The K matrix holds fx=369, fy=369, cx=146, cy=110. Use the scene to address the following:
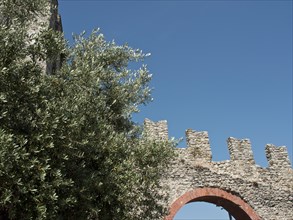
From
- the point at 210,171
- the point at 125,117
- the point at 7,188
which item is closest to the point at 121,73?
the point at 125,117

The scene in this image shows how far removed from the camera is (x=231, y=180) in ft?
54.7

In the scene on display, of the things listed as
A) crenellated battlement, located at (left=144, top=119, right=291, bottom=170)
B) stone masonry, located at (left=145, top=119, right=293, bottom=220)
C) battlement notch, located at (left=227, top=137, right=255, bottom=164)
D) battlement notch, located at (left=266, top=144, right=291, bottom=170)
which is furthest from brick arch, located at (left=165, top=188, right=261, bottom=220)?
battlement notch, located at (left=266, top=144, right=291, bottom=170)

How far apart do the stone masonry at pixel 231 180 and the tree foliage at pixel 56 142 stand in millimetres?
5375

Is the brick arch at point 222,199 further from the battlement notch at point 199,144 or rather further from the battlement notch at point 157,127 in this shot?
the battlement notch at point 157,127

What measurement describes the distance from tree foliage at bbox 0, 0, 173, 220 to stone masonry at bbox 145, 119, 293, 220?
17.6ft

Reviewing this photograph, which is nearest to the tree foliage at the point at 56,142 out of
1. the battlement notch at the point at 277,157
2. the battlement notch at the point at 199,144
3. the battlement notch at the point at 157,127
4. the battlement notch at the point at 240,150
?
the battlement notch at the point at 157,127

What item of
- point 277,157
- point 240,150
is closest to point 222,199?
point 240,150

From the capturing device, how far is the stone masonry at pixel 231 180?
16.1 meters

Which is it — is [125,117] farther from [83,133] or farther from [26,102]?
[26,102]

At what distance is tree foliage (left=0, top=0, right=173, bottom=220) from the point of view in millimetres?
6699

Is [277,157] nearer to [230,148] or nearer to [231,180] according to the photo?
[230,148]

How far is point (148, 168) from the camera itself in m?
10.7

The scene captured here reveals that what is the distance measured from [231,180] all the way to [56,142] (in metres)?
11.2

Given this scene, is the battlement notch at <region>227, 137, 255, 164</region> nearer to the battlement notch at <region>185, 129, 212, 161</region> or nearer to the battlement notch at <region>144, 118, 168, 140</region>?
the battlement notch at <region>185, 129, 212, 161</region>
